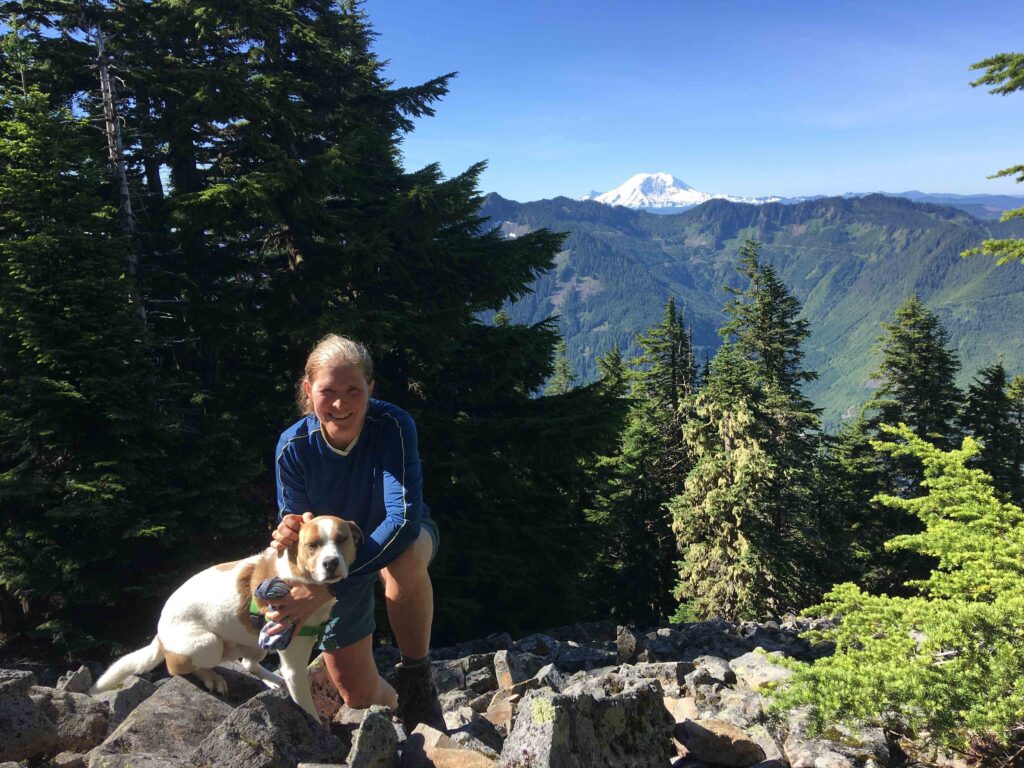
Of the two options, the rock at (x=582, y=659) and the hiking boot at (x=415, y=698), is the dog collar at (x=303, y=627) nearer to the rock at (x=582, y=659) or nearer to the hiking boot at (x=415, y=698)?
the hiking boot at (x=415, y=698)

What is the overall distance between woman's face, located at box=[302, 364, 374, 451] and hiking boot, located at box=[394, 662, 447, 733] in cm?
159

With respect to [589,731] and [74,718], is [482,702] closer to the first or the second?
[589,731]

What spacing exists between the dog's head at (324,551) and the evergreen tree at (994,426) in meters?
26.9

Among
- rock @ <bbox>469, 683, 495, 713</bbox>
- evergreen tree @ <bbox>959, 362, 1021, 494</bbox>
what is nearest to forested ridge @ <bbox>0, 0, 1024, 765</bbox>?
rock @ <bbox>469, 683, 495, 713</bbox>

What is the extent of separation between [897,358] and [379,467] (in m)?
27.3

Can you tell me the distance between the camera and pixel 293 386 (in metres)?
12.1

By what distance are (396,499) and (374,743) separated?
1.24 meters

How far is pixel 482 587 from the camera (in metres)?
13.5

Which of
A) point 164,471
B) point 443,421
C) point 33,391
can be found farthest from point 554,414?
point 33,391

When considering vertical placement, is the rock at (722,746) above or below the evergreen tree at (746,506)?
above

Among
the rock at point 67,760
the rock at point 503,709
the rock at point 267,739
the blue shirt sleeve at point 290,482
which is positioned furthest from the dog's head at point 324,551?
the rock at point 503,709

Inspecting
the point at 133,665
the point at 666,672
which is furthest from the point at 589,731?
the point at 666,672

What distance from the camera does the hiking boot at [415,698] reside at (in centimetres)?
386

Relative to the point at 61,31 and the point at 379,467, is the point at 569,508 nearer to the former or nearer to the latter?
the point at 379,467
